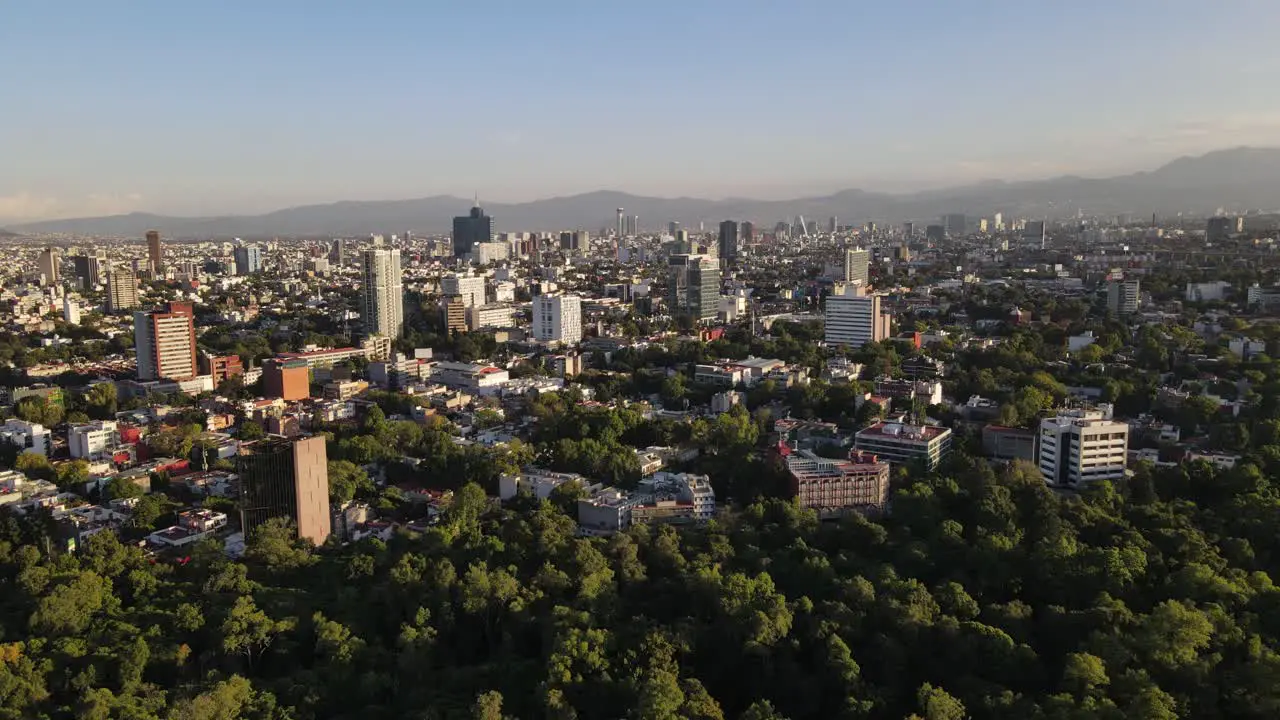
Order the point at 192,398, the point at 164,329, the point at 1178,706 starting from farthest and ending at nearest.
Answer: the point at 164,329 → the point at 192,398 → the point at 1178,706

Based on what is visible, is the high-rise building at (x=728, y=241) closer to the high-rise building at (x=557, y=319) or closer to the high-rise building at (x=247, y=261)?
the high-rise building at (x=247, y=261)

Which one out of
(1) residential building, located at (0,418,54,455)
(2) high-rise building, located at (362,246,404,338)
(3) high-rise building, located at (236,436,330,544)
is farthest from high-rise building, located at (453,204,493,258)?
(3) high-rise building, located at (236,436,330,544)

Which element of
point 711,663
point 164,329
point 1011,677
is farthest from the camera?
point 164,329

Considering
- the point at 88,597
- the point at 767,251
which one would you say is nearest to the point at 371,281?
the point at 88,597

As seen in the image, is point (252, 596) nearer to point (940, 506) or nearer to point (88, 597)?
point (88, 597)

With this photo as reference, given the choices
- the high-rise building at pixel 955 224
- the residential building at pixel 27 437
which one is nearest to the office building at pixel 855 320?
the residential building at pixel 27 437

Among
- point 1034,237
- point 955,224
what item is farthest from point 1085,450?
point 955,224
